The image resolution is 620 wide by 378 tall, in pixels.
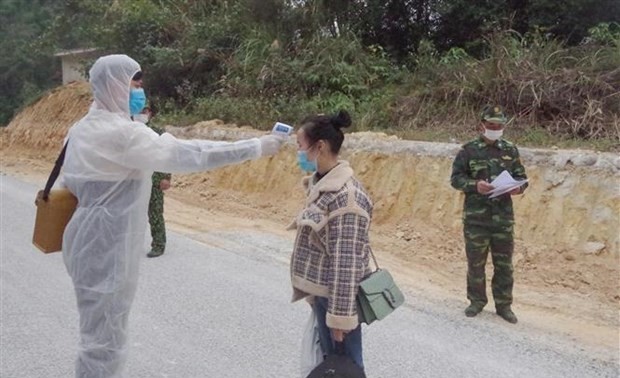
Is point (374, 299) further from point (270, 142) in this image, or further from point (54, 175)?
point (54, 175)

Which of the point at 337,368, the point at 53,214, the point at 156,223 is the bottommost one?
the point at 156,223

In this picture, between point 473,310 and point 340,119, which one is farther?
point 473,310

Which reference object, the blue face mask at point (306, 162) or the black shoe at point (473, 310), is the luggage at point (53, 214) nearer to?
the blue face mask at point (306, 162)

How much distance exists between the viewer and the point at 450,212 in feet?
30.2

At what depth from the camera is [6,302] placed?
6199 millimetres

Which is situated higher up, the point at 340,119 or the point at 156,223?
the point at 340,119

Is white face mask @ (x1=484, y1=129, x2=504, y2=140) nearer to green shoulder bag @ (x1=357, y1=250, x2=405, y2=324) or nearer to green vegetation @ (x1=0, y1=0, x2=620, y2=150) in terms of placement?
green shoulder bag @ (x1=357, y1=250, x2=405, y2=324)

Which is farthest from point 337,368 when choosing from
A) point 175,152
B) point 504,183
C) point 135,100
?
point 504,183

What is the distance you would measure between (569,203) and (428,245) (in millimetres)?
1827

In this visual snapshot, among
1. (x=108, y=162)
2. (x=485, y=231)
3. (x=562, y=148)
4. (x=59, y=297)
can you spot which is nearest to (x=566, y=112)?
(x=562, y=148)

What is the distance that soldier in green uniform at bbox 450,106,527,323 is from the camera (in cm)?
596

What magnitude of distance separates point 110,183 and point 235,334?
2250 millimetres

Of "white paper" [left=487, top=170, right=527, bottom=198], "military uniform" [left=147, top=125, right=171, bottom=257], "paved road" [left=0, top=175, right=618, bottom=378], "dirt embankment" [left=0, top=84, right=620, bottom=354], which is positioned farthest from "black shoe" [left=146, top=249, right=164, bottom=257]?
"white paper" [left=487, top=170, right=527, bottom=198]

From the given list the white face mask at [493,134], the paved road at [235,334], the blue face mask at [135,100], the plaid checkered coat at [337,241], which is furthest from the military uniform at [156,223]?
the plaid checkered coat at [337,241]
